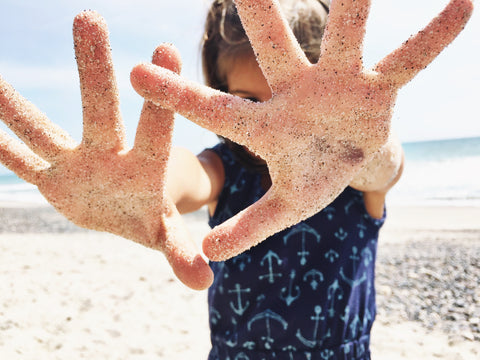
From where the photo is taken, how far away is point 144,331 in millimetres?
4184

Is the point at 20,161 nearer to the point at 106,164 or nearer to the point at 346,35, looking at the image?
the point at 106,164

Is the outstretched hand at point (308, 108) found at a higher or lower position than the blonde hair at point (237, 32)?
lower

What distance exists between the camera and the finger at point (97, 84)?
0.84m

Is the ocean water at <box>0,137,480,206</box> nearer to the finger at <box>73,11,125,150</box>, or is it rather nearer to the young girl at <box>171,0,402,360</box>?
the young girl at <box>171,0,402,360</box>

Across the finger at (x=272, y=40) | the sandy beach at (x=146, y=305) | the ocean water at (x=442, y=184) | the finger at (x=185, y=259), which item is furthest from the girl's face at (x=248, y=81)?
the ocean water at (x=442, y=184)

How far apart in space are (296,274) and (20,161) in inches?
50.0

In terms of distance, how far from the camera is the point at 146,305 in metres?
4.82

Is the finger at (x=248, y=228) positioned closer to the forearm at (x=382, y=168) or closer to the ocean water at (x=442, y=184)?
the forearm at (x=382, y=168)

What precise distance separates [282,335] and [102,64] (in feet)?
4.62

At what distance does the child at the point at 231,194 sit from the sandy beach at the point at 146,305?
246 cm

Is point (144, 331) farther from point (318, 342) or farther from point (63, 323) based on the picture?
point (318, 342)

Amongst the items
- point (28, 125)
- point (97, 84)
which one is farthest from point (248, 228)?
point (28, 125)

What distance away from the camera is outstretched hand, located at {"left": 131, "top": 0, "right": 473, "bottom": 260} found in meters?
0.83

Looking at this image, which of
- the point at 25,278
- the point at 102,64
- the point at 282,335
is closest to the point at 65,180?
the point at 102,64
